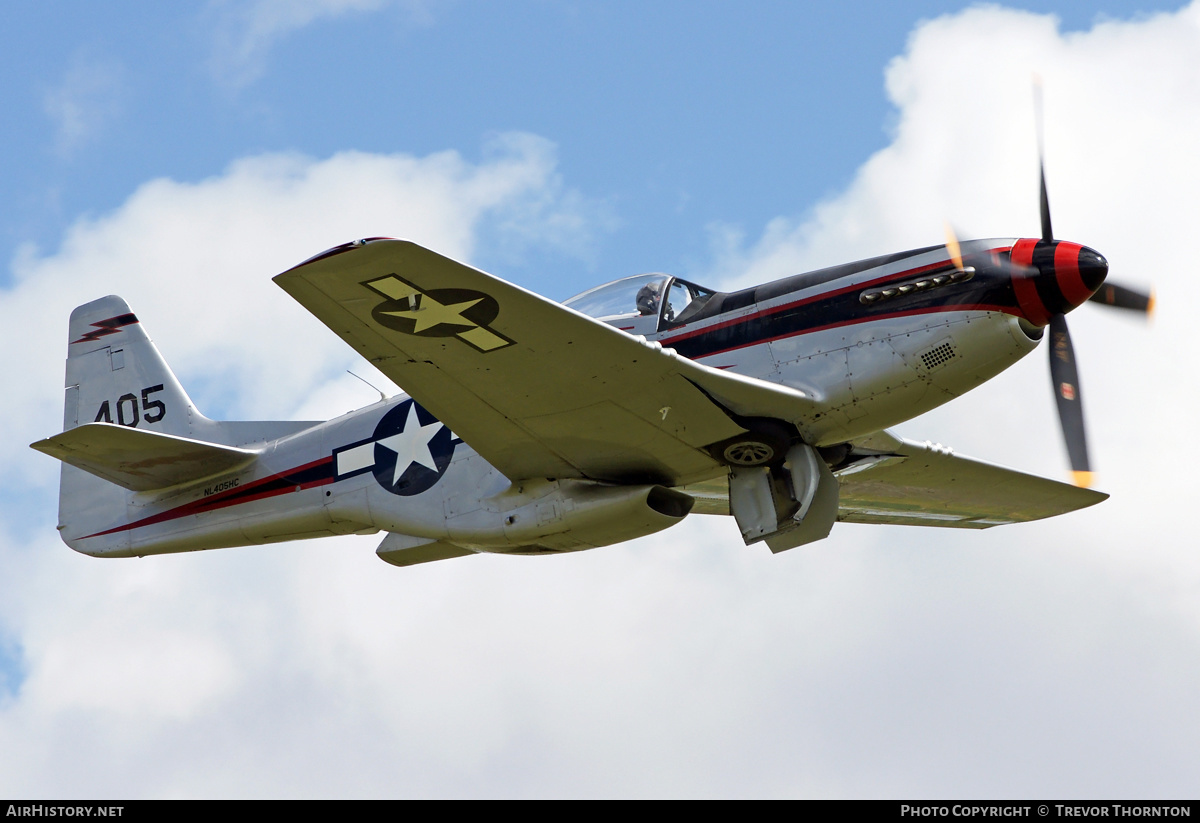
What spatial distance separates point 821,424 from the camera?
12.2m

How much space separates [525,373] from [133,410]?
25.1 ft

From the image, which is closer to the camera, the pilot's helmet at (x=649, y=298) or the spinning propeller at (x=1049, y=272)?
the spinning propeller at (x=1049, y=272)

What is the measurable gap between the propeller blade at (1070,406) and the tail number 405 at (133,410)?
416 inches

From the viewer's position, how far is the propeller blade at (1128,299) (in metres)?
12.9

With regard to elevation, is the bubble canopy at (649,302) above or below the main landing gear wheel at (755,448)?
above

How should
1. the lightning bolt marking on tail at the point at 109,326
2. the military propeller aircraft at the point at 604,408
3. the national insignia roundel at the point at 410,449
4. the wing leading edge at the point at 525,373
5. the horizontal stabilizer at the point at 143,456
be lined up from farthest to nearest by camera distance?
1. the lightning bolt marking on tail at the point at 109,326
2. the national insignia roundel at the point at 410,449
3. the horizontal stabilizer at the point at 143,456
4. the military propeller aircraft at the point at 604,408
5. the wing leading edge at the point at 525,373

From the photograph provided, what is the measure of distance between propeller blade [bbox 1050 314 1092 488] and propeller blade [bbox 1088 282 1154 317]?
37.3 inches

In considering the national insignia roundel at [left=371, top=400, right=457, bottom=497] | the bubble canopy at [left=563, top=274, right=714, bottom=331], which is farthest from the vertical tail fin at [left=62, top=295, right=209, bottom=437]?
the bubble canopy at [left=563, top=274, right=714, bottom=331]

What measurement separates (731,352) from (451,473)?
10.7 ft

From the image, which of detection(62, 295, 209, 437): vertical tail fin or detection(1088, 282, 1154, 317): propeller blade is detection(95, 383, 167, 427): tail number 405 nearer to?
detection(62, 295, 209, 437): vertical tail fin

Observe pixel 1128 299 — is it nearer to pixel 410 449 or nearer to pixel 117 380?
pixel 410 449

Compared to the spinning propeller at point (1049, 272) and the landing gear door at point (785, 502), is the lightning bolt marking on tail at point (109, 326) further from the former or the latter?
the spinning propeller at point (1049, 272)

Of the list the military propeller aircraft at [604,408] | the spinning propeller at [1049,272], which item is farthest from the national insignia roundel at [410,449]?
the spinning propeller at [1049,272]

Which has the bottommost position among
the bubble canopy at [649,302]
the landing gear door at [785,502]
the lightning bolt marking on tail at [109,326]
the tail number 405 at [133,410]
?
the landing gear door at [785,502]
